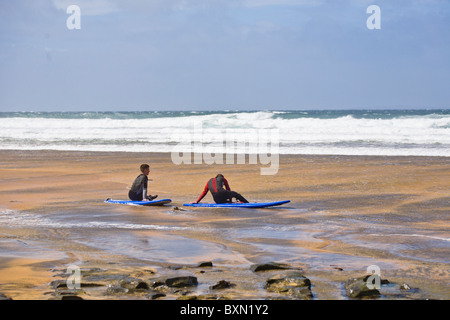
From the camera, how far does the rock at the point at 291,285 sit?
5.95 metres

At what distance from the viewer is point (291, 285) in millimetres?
6148

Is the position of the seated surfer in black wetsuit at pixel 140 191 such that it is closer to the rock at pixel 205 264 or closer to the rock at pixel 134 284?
the rock at pixel 205 264

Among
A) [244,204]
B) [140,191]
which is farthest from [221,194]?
[140,191]

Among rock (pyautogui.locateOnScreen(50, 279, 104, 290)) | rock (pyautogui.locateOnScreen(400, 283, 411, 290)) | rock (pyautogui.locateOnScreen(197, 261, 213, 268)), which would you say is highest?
rock (pyautogui.locateOnScreen(50, 279, 104, 290))

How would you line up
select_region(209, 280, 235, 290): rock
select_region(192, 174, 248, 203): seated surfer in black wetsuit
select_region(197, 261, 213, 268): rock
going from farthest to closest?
select_region(192, 174, 248, 203): seated surfer in black wetsuit → select_region(197, 261, 213, 268): rock → select_region(209, 280, 235, 290): rock

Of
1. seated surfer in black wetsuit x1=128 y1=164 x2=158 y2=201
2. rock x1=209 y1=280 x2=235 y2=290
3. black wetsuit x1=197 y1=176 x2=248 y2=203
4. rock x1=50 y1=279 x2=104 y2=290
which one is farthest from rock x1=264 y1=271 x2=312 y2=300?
seated surfer in black wetsuit x1=128 y1=164 x2=158 y2=201

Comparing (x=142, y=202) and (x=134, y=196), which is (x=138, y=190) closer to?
(x=134, y=196)

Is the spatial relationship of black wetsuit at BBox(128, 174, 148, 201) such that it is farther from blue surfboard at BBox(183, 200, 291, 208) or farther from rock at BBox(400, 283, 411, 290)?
rock at BBox(400, 283, 411, 290)

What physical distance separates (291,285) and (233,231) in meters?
3.70

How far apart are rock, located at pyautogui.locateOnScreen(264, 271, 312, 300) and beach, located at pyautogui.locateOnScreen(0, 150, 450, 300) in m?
0.11

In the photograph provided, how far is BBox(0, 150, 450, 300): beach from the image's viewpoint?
668cm

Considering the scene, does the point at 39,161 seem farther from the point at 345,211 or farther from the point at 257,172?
the point at 345,211

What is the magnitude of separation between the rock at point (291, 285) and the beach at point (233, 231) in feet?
0.36
